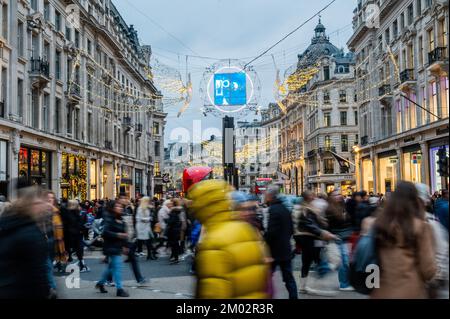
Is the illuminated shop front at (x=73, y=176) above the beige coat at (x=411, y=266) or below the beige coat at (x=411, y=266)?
above

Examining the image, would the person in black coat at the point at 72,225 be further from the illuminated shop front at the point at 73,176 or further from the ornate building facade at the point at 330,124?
the ornate building facade at the point at 330,124

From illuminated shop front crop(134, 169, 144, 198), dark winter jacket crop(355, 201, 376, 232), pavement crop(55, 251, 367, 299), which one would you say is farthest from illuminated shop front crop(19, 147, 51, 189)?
illuminated shop front crop(134, 169, 144, 198)

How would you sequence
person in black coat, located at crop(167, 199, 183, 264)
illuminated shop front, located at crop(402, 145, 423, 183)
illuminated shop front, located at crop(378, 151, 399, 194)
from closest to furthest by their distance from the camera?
person in black coat, located at crop(167, 199, 183, 264) < illuminated shop front, located at crop(402, 145, 423, 183) < illuminated shop front, located at crop(378, 151, 399, 194)

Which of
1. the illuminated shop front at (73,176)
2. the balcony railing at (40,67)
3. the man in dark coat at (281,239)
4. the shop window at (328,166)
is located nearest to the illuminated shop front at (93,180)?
the illuminated shop front at (73,176)

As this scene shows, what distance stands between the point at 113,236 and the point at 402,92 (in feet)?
89.3

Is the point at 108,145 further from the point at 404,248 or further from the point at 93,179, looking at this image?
the point at 404,248

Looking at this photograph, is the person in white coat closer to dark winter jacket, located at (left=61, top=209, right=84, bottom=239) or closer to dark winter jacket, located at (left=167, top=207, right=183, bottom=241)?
dark winter jacket, located at (left=167, top=207, right=183, bottom=241)

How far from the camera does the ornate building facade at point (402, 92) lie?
1056 inches

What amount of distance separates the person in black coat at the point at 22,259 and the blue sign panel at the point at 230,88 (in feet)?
40.5

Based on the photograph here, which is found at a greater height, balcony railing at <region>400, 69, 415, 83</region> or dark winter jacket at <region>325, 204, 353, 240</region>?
balcony railing at <region>400, 69, 415, 83</region>

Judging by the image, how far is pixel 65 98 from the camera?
33.3 metres

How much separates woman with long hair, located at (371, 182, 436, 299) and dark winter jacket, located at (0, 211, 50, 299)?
9.32 ft

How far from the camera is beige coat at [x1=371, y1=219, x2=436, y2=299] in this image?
4.18m

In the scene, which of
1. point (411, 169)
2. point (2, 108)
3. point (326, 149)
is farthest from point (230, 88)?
point (326, 149)
